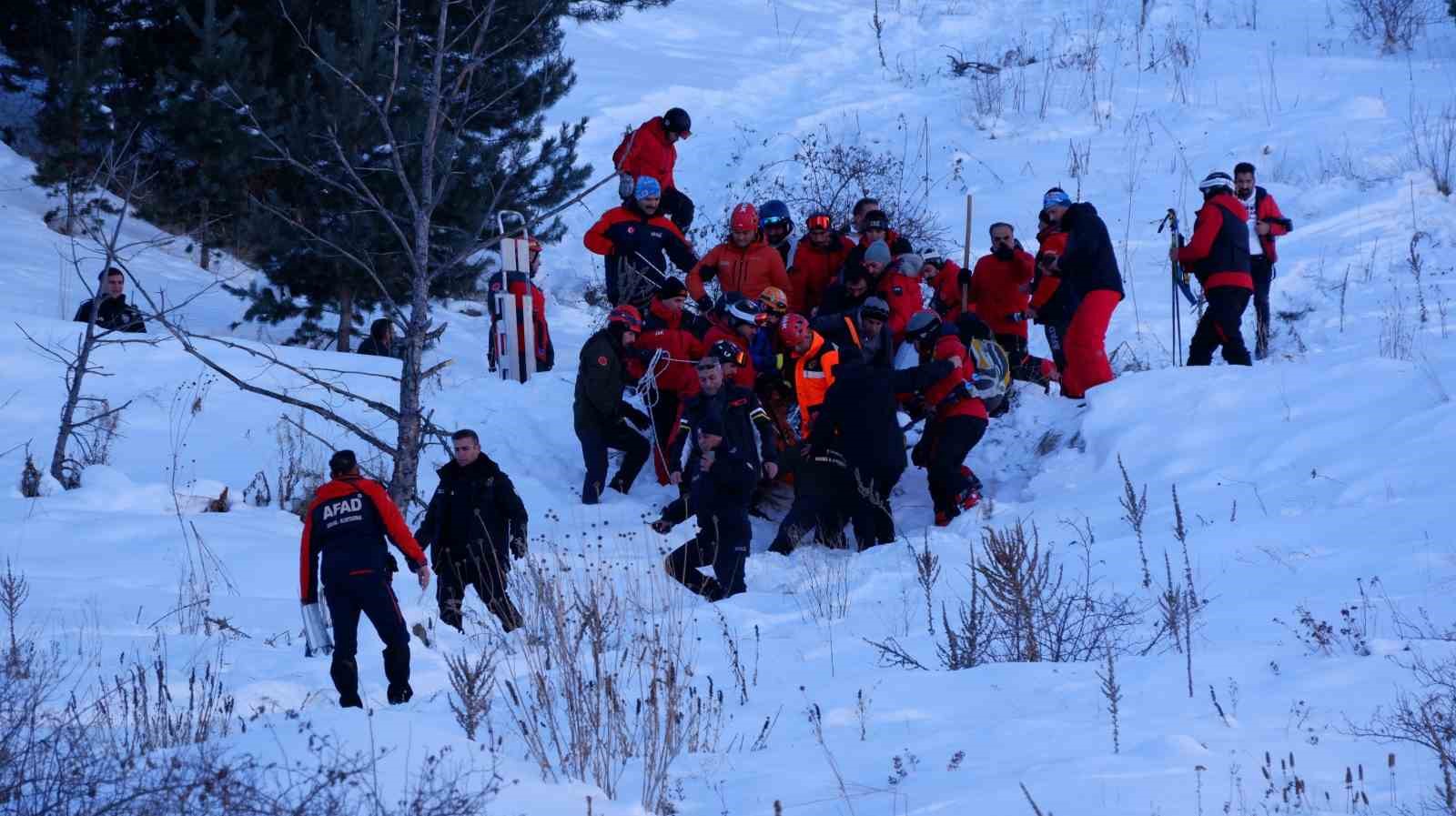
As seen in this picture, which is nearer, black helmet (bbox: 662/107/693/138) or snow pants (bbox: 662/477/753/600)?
snow pants (bbox: 662/477/753/600)

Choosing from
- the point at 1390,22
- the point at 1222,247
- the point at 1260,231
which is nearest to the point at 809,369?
the point at 1222,247

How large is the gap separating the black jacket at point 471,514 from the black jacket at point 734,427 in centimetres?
150

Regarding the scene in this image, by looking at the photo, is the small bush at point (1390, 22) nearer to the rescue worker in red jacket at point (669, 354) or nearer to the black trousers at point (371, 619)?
the rescue worker in red jacket at point (669, 354)

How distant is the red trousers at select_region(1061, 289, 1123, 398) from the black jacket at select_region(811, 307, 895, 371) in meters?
1.38

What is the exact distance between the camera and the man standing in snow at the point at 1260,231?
40.8ft

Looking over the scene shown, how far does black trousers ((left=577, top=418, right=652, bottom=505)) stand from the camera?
11.9 metres

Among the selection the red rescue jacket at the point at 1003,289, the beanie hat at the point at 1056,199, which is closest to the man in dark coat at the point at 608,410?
the red rescue jacket at the point at 1003,289

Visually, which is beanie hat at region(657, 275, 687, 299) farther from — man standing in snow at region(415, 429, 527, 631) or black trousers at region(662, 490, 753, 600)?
man standing in snow at region(415, 429, 527, 631)

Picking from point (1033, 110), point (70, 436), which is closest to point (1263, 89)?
point (1033, 110)

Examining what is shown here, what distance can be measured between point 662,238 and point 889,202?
3.96 m

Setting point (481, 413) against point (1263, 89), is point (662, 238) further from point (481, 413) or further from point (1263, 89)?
point (1263, 89)

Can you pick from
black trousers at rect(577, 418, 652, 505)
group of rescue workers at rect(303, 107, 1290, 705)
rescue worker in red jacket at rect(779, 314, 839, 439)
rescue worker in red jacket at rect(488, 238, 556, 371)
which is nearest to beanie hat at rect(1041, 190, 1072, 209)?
group of rescue workers at rect(303, 107, 1290, 705)

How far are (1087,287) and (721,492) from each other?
3.29 metres

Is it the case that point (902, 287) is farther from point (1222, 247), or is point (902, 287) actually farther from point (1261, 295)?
point (1261, 295)
